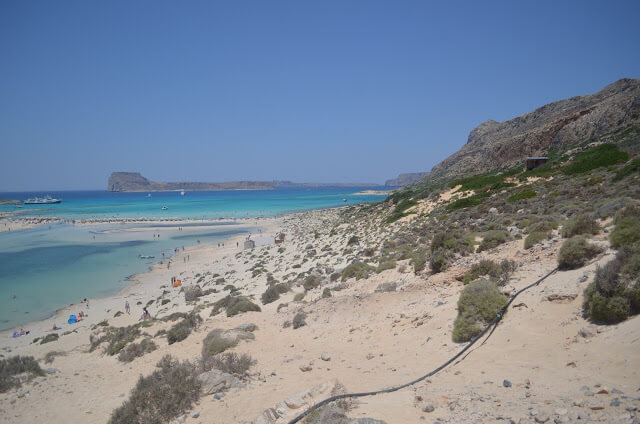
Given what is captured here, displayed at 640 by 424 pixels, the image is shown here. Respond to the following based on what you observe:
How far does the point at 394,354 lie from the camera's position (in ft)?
24.0

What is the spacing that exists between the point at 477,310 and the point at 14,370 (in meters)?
12.6

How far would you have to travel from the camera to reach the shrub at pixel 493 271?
838 cm

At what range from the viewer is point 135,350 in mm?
10383

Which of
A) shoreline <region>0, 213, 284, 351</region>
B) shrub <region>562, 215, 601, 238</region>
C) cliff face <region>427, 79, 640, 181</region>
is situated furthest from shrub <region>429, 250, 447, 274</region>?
cliff face <region>427, 79, 640, 181</region>

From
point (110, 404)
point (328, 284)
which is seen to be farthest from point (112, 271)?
point (110, 404)

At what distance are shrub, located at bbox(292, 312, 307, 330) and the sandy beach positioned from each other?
0.78ft

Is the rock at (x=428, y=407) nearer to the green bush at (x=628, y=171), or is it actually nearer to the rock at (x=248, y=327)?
the rock at (x=248, y=327)

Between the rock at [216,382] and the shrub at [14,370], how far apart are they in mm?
6016

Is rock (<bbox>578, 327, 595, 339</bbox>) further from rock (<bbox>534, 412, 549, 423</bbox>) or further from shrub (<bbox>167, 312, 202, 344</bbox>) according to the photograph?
shrub (<bbox>167, 312, 202, 344</bbox>)

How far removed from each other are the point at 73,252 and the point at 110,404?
3680 centimetres

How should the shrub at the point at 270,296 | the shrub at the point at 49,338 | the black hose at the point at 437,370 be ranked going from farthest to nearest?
the shrub at the point at 270,296, the shrub at the point at 49,338, the black hose at the point at 437,370

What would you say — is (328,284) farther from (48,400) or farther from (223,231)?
(223,231)

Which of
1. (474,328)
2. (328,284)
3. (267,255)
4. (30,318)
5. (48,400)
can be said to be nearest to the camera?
(474,328)

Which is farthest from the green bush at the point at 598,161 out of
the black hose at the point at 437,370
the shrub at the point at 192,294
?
the shrub at the point at 192,294
